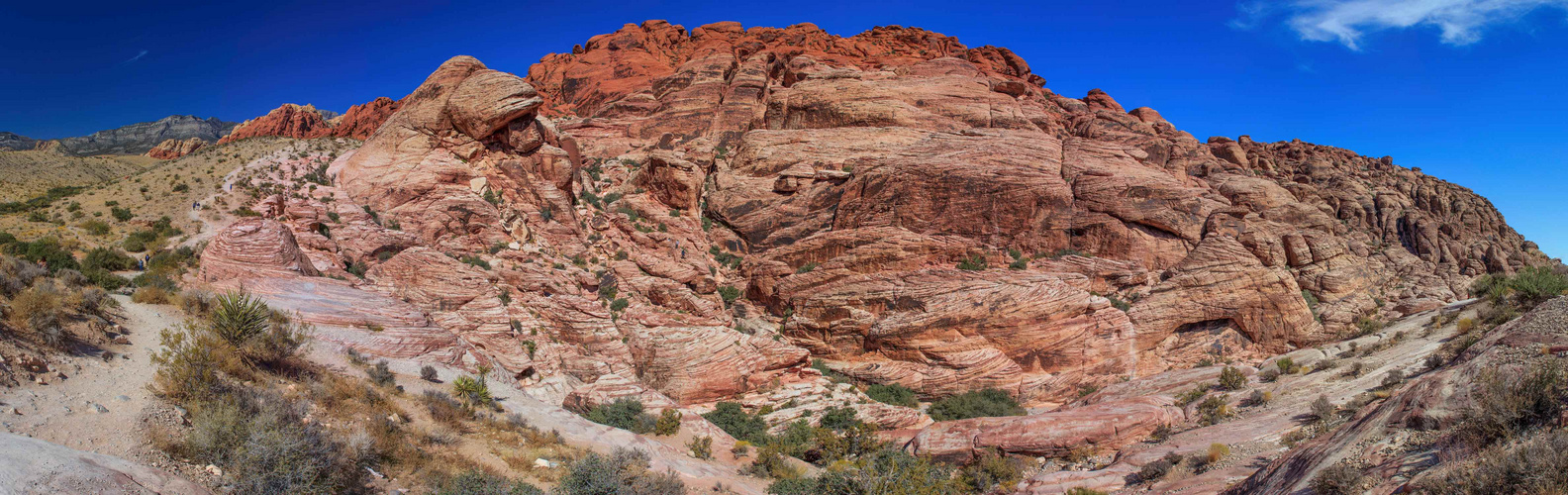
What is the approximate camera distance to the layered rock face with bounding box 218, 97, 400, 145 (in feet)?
171

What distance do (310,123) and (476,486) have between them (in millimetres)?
67433

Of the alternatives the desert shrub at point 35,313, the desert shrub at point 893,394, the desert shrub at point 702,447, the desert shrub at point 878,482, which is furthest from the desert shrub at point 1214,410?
the desert shrub at point 35,313

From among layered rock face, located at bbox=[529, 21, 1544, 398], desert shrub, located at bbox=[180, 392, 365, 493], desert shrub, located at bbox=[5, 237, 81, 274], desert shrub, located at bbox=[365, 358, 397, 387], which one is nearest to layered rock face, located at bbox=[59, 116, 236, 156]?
layered rock face, located at bbox=[529, 21, 1544, 398]

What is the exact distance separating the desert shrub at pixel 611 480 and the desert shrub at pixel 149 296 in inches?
399

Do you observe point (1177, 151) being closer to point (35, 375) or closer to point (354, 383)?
point (354, 383)

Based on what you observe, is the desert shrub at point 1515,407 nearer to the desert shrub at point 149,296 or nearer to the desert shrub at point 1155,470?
the desert shrub at point 1155,470

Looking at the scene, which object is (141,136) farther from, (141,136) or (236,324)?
(236,324)

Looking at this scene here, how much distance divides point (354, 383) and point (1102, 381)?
2444cm

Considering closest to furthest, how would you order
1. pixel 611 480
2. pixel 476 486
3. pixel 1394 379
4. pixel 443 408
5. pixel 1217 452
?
1. pixel 476 486
2. pixel 611 480
3. pixel 1217 452
4. pixel 443 408
5. pixel 1394 379

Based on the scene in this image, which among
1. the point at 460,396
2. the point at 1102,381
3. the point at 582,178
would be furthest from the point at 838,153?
the point at 460,396

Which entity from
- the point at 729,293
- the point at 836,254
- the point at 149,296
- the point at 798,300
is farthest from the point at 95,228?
the point at 836,254

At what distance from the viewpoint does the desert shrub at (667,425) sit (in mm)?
16797

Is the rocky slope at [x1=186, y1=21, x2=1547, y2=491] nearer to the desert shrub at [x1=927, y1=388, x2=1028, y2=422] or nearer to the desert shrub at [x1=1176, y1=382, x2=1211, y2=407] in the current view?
the desert shrub at [x1=927, y1=388, x2=1028, y2=422]

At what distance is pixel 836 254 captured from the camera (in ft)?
98.1
